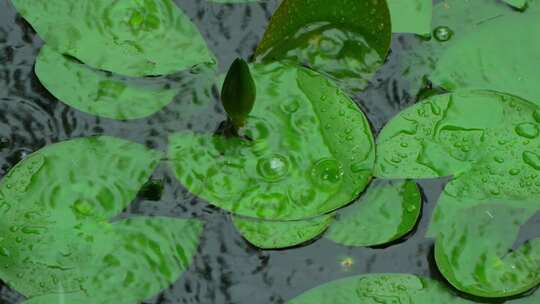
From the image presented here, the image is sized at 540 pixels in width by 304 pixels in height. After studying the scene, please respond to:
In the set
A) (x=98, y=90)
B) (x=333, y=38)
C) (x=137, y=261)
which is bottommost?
(x=137, y=261)

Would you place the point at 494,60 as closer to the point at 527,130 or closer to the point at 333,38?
the point at 527,130

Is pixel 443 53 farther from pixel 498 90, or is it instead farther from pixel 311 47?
pixel 311 47

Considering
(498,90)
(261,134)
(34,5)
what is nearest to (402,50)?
(498,90)

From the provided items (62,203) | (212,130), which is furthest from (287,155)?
(62,203)

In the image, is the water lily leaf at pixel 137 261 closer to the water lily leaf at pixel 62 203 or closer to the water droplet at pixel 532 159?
the water lily leaf at pixel 62 203

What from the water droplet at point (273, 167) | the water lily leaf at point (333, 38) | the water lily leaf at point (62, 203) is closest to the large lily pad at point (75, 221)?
the water lily leaf at point (62, 203)
